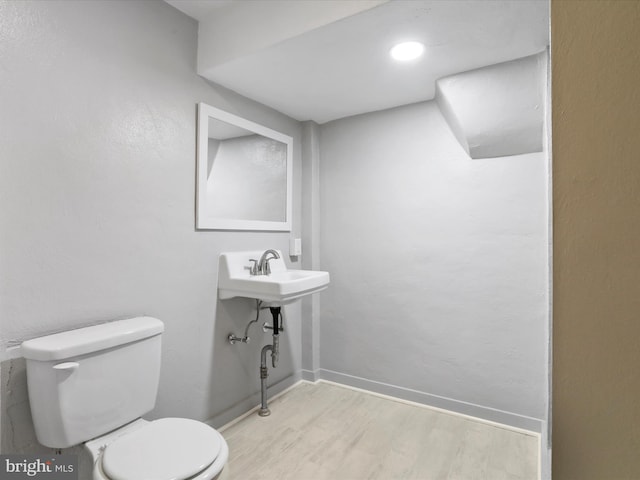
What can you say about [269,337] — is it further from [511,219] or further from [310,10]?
[310,10]

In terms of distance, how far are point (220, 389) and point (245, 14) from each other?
200 cm

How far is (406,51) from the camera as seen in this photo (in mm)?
1652

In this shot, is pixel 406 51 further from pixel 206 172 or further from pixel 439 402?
pixel 439 402

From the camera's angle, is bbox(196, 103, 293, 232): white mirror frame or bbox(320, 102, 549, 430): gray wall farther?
bbox(320, 102, 549, 430): gray wall

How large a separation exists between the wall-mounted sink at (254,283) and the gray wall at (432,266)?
562 millimetres

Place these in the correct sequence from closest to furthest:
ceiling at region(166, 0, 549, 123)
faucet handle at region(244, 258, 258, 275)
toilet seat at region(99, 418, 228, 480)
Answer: toilet seat at region(99, 418, 228, 480) → ceiling at region(166, 0, 549, 123) → faucet handle at region(244, 258, 258, 275)

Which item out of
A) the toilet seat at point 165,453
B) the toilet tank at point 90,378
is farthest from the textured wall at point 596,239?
the toilet tank at point 90,378

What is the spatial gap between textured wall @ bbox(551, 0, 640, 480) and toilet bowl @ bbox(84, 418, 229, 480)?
1.00 metres

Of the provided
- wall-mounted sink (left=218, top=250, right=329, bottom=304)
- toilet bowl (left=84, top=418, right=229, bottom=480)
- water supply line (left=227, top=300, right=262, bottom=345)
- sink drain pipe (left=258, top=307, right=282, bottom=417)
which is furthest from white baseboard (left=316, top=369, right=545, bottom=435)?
toilet bowl (left=84, top=418, right=229, bottom=480)

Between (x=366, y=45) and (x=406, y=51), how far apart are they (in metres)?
0.21

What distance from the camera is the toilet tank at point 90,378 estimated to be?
3.74ft

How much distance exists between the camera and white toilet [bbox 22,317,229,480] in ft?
3.51

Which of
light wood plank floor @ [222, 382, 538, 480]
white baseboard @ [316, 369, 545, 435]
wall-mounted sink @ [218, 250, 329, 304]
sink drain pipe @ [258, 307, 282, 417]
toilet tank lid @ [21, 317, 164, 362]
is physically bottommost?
light wood plank floor @ [222, 382, 538, 480]

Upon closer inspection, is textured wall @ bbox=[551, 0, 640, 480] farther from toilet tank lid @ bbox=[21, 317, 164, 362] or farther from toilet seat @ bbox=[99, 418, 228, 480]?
toilet tank lid @ bbox=[21, 317, 164, 362]
